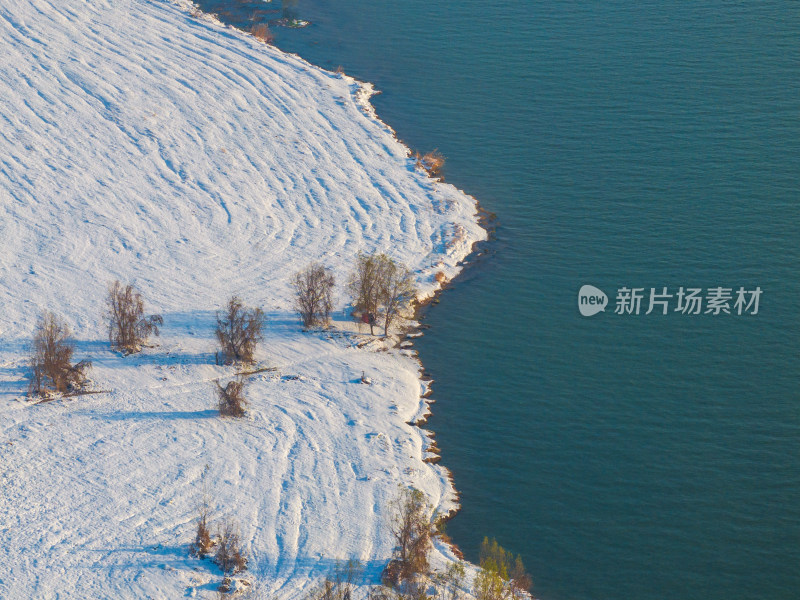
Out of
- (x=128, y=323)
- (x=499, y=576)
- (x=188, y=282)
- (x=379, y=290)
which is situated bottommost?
(x=499, y=576)

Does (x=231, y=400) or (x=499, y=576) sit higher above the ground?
(x=231, y=400)

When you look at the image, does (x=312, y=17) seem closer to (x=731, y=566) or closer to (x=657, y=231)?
(x=657, y=231)

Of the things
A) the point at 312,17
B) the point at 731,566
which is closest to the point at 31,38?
the point at 312,17

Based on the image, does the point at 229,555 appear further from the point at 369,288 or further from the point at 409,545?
the point at 369,288

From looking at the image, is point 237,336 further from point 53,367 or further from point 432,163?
point 432,163

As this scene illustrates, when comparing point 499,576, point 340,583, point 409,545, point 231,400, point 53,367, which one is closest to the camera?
point 499,576

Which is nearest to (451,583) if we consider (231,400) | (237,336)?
(231,400)

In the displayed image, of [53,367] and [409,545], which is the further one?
[53,367]

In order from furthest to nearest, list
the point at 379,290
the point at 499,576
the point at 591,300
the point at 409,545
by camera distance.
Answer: the point at 591,300 → the point at 379,290 → the point at 409,545 → the point at 499,576
